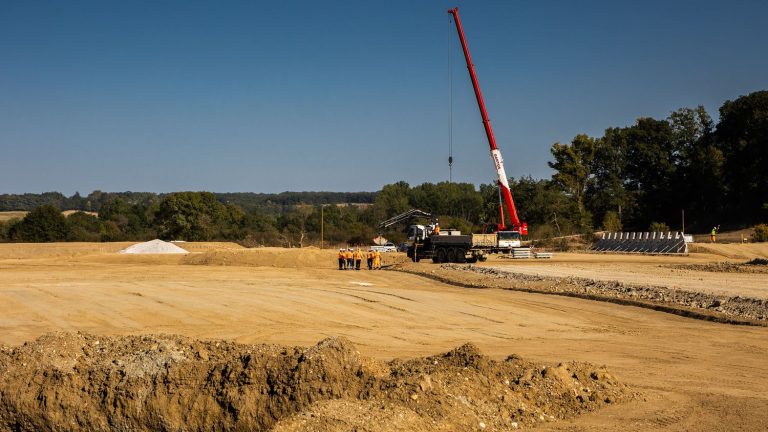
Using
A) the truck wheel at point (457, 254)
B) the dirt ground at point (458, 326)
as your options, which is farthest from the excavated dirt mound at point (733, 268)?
the truck wheel at point (457, 254)

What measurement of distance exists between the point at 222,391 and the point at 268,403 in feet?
2.36

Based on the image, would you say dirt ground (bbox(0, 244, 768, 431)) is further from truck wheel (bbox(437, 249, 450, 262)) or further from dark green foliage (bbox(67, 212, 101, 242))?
dark green foliage (bbox(67, 212, 101, 242))

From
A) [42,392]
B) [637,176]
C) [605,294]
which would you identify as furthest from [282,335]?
[637,176]

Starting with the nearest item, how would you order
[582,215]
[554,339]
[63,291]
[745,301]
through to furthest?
[554,339]
[745,301]
[63,291]
[582,215]

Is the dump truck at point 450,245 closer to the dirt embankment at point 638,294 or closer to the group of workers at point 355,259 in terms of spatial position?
the group of workers at point 355,259

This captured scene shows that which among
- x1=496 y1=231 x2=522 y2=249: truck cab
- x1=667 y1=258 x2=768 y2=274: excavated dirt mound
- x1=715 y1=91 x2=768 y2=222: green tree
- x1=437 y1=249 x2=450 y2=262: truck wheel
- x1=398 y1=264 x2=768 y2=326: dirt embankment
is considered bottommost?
x1=398 y1=264 x2=768 y2=326: dirt embankment

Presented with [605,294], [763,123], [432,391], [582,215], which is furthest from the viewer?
[582,215]

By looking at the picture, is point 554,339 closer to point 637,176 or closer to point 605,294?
point 605,294

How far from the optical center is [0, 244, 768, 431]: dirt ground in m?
11.5

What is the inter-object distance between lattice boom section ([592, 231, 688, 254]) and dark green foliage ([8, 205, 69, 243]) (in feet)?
205

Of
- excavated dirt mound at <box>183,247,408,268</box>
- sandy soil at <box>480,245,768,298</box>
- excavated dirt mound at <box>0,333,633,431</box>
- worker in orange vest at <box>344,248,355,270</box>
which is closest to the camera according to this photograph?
excavated dirt mound at <box>0,333,633,431</box>

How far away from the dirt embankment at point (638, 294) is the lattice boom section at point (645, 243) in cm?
2505

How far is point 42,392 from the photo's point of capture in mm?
10805

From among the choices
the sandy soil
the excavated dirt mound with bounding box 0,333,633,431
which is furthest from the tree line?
the excavated dirt mound with bounding box 0,333,633,431
